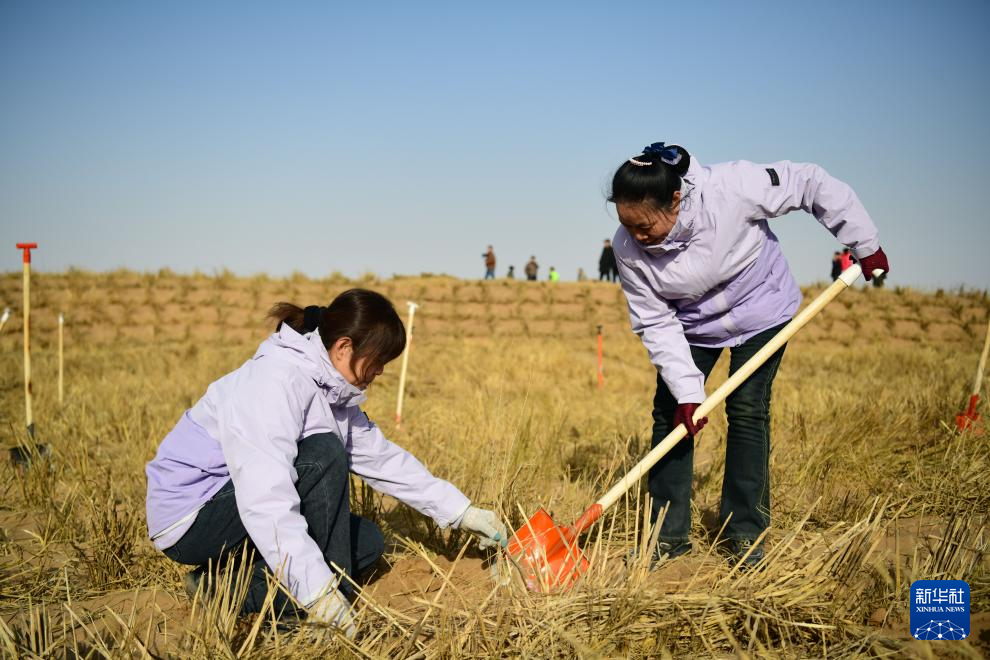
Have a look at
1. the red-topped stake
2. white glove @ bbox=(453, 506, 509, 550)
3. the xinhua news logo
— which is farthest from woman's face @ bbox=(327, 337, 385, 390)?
the red-topped stake

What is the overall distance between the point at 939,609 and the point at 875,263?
1.16 meters

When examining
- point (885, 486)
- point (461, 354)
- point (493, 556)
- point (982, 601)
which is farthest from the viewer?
point (461, 354)

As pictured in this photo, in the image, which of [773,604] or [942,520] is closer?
[773,604]

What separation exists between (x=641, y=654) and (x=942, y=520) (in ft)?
5.98

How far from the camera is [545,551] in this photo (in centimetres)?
226

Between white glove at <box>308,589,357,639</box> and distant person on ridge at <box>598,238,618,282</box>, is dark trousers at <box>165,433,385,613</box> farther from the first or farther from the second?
distant person on ridge at <box>598,238,618,282</box>

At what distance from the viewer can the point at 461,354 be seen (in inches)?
392

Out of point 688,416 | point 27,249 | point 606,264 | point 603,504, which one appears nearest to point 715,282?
point 688,416

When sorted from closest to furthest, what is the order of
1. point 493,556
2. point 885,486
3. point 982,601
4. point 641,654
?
point 641,654
point 982,601
point 493,556
point 885,486

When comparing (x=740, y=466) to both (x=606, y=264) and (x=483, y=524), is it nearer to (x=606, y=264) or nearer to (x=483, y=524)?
(x=483, y=524)

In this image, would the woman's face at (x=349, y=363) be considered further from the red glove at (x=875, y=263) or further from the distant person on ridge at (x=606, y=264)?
the distant person on ridge at (x=606, y=264)

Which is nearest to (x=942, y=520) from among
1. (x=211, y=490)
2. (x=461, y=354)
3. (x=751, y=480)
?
(x=751, y=480)

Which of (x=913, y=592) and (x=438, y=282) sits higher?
(x=438, y=282)

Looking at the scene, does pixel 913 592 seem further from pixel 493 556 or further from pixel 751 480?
pixel 493 556
